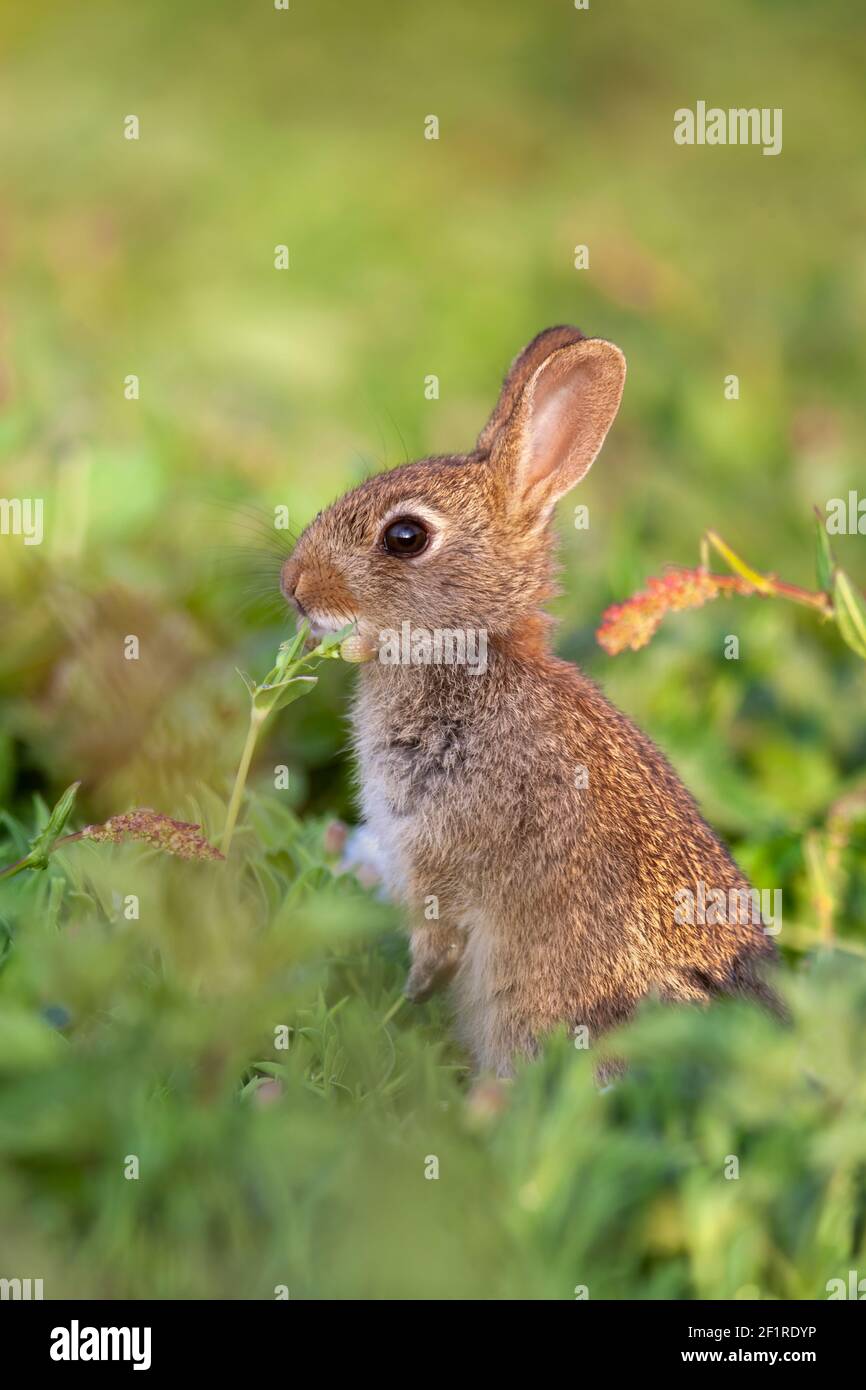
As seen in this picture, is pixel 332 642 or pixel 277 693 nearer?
pixel 277 693

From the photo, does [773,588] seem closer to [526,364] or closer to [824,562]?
[824,562]

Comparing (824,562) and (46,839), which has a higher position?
(824,562)

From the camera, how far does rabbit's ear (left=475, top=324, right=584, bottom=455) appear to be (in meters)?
4.20

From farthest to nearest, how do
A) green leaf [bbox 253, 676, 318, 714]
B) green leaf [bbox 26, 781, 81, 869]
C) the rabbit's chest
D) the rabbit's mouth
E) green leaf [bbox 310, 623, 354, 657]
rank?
the rabbit's mouth → the rabbit's chest → green leaf [bbox 310, 623, 354, 657] → green leaf [bbox 253, 676, 318, 714] → green leaf [bbox 26, 781, 81, 869]

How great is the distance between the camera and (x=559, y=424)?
4.29 metres

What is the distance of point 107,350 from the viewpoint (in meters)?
8.41

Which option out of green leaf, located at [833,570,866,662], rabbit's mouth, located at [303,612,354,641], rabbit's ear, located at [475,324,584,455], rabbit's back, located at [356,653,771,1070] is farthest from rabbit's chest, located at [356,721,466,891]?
green leaf, located at [833,570,866,662]

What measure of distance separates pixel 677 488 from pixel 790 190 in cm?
573

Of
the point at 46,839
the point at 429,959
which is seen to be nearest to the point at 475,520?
the point at 429,959

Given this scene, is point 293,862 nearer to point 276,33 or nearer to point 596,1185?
point 596,1185

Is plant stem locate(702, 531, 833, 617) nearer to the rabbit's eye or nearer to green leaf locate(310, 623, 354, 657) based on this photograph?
the rabbit's eye

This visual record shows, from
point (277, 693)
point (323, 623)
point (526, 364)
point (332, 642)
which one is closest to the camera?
point (277, 693)

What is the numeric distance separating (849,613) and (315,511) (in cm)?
257
